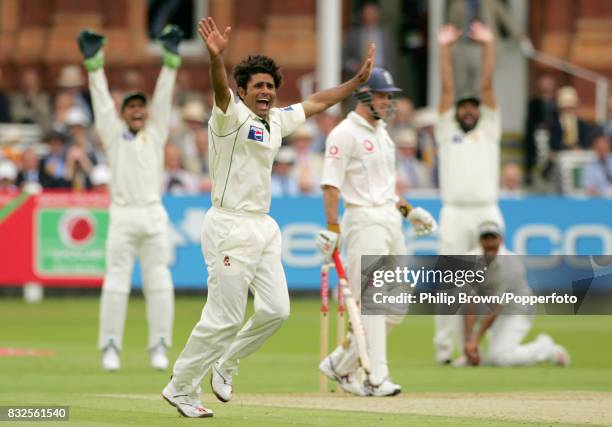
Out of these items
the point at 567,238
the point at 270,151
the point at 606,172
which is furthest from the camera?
the point at 606,172

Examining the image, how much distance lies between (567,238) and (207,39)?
493 inches

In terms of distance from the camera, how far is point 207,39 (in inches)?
416

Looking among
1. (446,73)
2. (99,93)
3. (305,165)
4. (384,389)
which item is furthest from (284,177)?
(384,389)

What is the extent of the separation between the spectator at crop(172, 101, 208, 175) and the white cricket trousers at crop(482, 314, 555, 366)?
861cm

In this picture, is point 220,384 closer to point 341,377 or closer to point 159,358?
point 341,377

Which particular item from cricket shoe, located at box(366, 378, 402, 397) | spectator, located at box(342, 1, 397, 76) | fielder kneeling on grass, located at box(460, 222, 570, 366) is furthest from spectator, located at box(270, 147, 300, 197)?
cricket shoe, located at box(366, 378, 402, 397)

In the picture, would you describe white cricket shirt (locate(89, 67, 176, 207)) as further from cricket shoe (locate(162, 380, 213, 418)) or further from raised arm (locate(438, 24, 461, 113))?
cricket shoe (locate(162, 380, 213, 418))

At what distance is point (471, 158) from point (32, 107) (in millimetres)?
11777

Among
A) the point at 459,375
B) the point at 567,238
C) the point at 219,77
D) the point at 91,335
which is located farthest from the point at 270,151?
the point at 567,238

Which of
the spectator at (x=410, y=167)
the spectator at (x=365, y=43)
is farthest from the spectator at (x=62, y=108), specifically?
the spectator at (x=410, y=167)

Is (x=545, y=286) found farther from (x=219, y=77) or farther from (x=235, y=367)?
(x=219, y=77)

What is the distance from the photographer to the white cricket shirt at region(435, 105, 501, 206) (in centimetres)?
1667

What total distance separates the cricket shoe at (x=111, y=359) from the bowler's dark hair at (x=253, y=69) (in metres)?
4.66

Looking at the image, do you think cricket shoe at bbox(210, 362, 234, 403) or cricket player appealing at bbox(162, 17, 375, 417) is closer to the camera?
cricket player appealing at bbox(162, 17, 375, 417)
